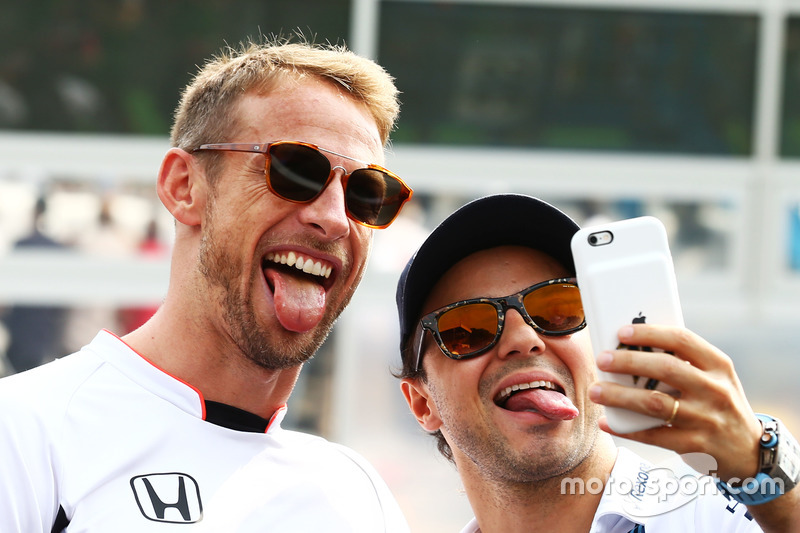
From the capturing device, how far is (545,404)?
268 centimetres

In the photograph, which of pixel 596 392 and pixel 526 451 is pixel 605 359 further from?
pixel 526 451

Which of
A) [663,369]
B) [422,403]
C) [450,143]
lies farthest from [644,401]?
[450,143]

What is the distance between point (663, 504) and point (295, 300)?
A: 45.2 inches

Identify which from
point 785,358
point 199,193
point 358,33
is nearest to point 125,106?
point 358,33

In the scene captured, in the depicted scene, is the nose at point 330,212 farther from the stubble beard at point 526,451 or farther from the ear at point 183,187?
the stubble beard at point 526,451

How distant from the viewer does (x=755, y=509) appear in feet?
6.53

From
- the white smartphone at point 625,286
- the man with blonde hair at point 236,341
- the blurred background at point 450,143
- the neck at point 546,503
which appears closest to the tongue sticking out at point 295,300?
the man with blonde hair at point 236,341

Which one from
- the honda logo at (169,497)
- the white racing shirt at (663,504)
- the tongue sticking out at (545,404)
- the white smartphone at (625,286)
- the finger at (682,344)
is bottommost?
the honda logo at (169,497)

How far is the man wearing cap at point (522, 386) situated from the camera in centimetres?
266

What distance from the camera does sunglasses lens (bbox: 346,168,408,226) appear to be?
9.18 ft

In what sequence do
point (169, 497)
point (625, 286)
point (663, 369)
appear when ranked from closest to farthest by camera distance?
point (663, 369) < point (625, 286) < point (169, 497)

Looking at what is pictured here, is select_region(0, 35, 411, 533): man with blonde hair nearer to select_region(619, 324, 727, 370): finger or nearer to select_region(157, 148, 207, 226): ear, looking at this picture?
select_region(157, 148, 207, 226): ear

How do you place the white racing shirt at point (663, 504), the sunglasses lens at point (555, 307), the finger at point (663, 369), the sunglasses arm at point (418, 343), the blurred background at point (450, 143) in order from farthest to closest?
the blurred background at point (450, 143)
the sunglasses arm at point (418, 343)
the sunglasses lens at point (555, 307)
the white racing shirt at point (663, 504)
the finger at point (663, 369)

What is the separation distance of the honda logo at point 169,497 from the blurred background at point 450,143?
426 centimetres
